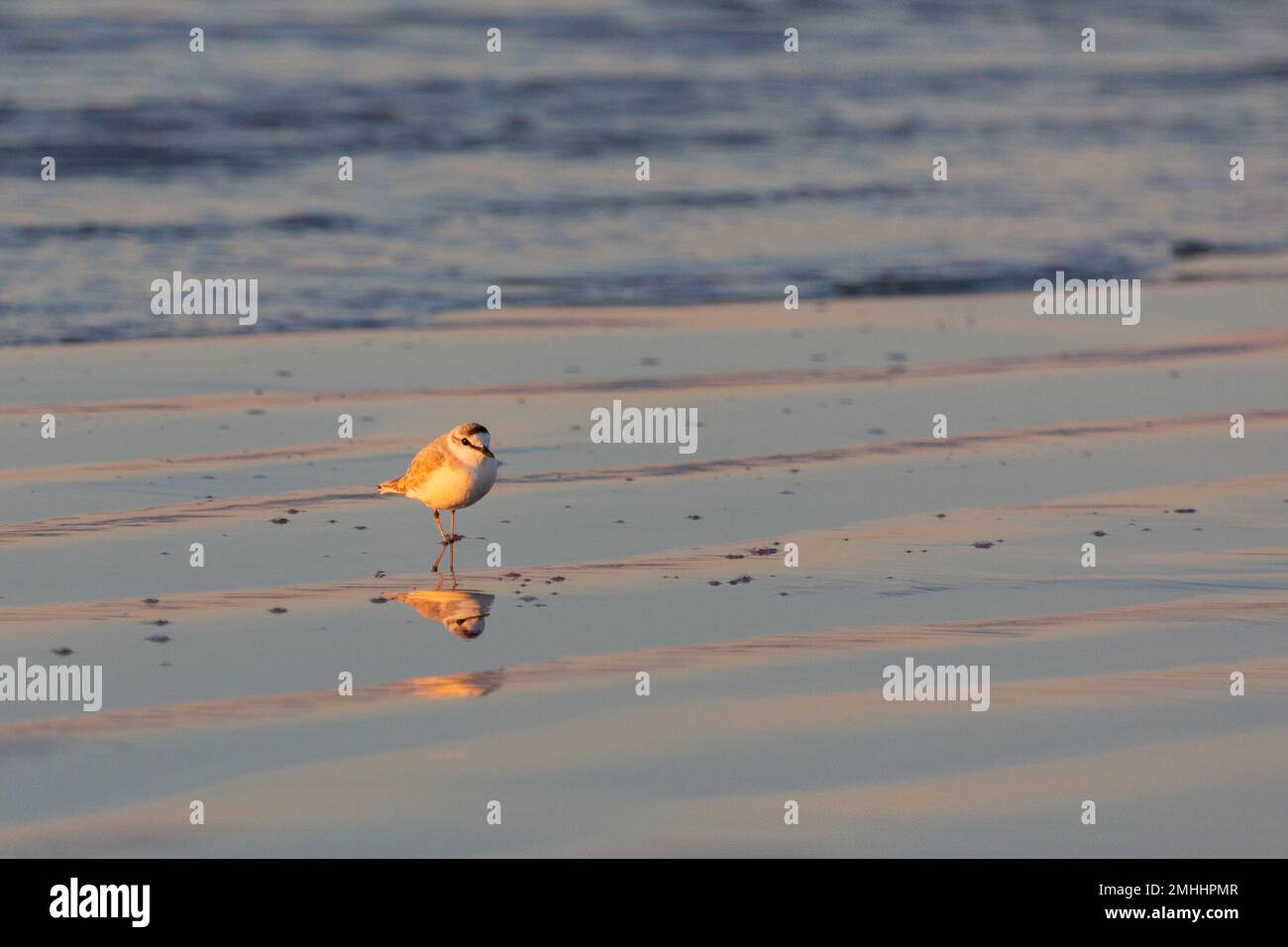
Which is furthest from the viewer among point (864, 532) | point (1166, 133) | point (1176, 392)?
point (1166, 133)

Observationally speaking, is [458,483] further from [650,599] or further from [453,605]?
[650,599]

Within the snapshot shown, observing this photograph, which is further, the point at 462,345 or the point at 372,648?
the point at 462,345

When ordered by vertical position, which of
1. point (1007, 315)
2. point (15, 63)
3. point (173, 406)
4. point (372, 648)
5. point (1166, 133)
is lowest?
point (372, 648)

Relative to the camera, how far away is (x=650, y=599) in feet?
24.4

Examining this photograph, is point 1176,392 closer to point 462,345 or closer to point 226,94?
point 462,345

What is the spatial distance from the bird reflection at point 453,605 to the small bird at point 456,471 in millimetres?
534

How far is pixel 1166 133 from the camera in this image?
2253 cm

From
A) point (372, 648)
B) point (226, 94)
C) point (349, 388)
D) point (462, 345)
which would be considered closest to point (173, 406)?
point (349, 388)

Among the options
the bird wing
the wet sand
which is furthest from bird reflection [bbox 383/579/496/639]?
the bird wing

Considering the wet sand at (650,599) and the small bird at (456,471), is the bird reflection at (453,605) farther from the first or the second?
the small bird at (456,471)

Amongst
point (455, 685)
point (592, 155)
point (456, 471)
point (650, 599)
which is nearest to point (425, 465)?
point (456, 471)

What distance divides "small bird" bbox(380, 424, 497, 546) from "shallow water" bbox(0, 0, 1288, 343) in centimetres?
476

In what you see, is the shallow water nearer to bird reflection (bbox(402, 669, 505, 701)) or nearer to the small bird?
the small bird

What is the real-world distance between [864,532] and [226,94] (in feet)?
54.3
